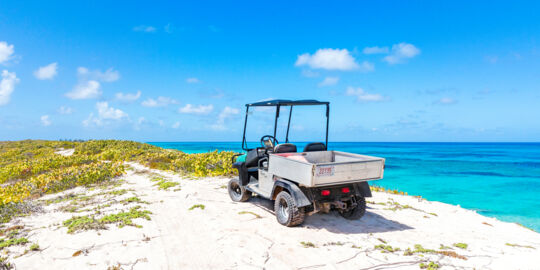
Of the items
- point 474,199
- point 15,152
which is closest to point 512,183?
point 474,199

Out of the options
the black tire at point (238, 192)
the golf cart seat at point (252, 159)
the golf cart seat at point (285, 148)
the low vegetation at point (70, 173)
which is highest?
the golf cart seat at point (285, 148)

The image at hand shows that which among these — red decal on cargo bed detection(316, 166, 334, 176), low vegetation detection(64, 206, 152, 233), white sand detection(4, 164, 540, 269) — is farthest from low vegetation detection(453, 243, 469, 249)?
low vegetation detection(64, 206, 152, 233)

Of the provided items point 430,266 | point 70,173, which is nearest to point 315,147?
point 430,266

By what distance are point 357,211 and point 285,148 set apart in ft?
7.30

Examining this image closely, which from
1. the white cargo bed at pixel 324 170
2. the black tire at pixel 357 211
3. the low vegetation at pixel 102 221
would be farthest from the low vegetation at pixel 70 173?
the black tire at pixel 357 211

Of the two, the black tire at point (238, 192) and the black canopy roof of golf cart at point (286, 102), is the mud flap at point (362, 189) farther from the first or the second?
the black tire at point (238, 192)

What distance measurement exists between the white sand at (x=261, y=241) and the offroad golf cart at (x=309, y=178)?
44cm

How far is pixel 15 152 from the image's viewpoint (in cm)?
2523

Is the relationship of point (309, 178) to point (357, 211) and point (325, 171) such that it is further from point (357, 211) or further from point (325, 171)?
point (357, 211)

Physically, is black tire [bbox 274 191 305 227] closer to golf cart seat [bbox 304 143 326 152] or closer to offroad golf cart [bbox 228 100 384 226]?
offroad golf cart [bbox 228 100 384 226]

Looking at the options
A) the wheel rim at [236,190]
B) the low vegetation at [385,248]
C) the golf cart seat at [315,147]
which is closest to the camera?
the low vegetation at [385,248]

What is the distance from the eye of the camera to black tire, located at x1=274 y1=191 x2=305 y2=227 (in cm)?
591

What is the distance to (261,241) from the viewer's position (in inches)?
212

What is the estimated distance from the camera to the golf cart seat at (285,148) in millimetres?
7262
